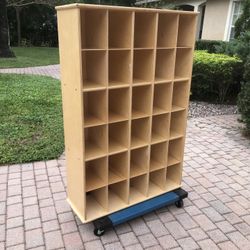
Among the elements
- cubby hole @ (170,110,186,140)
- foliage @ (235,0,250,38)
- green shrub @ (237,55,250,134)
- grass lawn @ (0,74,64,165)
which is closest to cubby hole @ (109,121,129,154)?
cubby hole @ (170,110,186,140)

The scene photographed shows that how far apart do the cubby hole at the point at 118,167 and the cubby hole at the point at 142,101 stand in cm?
41

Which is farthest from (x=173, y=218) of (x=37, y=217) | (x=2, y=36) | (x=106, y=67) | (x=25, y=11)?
(x=25, y=11)

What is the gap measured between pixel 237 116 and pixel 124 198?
448 centimetres

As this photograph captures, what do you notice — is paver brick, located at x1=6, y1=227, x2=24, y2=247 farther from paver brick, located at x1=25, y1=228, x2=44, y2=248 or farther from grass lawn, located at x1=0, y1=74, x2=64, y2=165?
grass lawn, located at x1=0, y1=74, x2=64, y2=165

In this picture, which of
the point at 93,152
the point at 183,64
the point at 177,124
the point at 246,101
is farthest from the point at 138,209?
the point at 246,101

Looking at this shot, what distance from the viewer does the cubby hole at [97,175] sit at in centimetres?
263

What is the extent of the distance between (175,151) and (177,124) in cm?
31

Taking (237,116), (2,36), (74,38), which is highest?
(74,38)

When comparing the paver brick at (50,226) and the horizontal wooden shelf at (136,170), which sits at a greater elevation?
the horizontal wooden shelf at (136,170)

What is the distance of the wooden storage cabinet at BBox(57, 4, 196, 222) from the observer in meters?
2.32

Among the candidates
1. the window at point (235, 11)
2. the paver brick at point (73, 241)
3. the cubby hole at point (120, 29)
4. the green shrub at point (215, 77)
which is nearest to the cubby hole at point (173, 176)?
the paver brick at point (73, 241)

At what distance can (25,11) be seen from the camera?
734 inches

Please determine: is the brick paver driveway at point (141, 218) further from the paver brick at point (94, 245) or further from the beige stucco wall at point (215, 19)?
the beige stucco wall at point (215, 19)

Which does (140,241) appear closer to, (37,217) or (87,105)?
(37,217)
